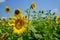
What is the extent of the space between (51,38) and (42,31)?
17 centimetres

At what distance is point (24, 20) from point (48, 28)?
1216 millimetres

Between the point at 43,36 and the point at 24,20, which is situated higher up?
the point at 24,20

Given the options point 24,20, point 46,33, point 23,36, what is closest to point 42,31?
point 46,33

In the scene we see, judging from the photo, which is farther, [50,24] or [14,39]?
[50,24]

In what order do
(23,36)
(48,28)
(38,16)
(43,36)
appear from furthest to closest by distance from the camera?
(38,16), (48,28), (43,36), (23,36)

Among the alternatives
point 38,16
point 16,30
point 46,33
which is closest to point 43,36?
point 46,33

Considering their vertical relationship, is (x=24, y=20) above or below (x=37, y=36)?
above

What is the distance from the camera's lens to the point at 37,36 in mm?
3057

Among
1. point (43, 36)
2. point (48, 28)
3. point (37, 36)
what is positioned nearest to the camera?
point (37, 36)

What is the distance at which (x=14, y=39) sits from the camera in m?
2.82

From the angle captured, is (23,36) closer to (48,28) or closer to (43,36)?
(43,36)

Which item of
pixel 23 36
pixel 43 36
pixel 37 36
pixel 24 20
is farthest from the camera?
pixel 43 36

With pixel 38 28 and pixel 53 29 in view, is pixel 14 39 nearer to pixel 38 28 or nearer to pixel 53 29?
pixel 38 28

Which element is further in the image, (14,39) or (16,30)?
(14,39)
